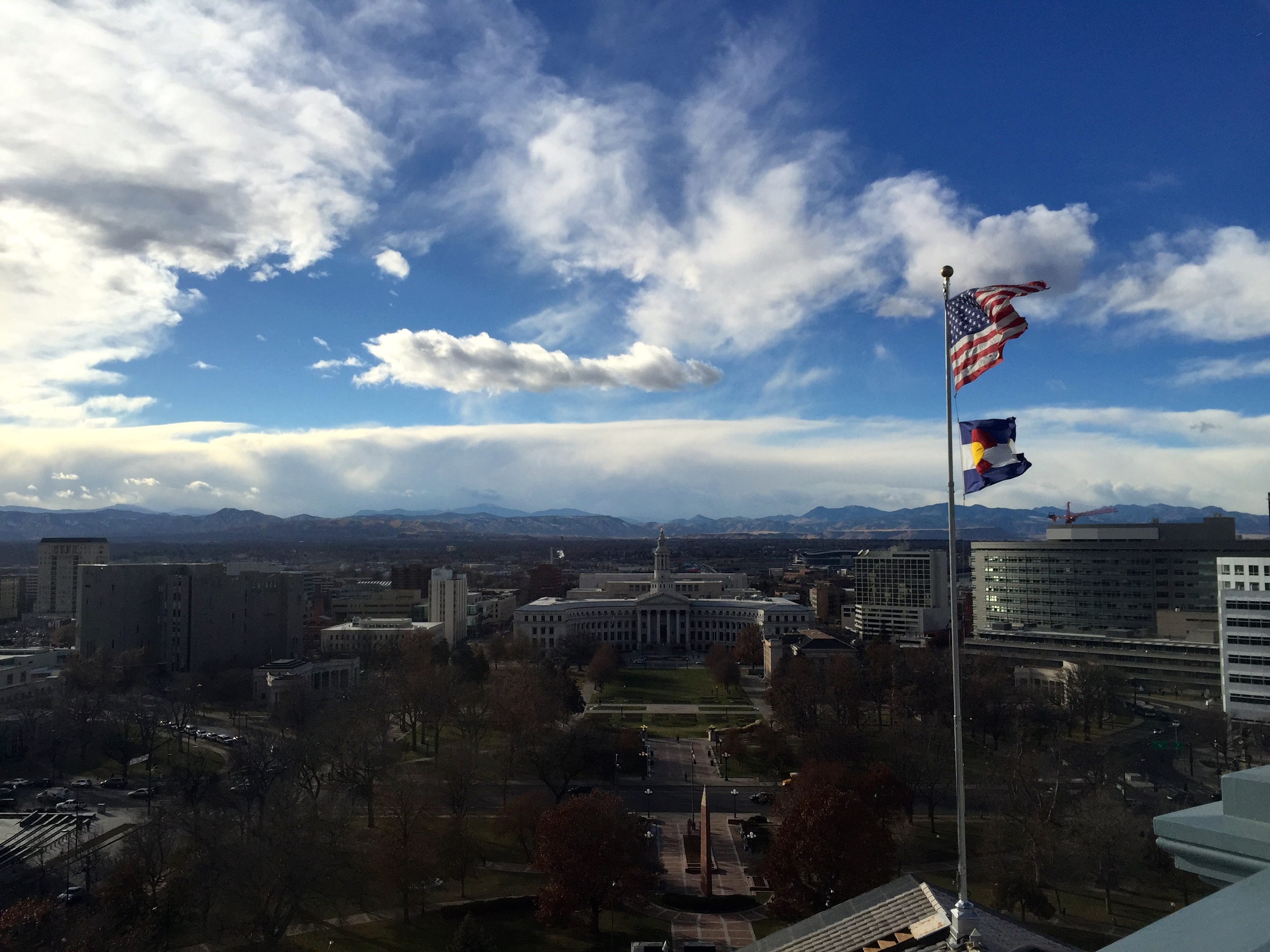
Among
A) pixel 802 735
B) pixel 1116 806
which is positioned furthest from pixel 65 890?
pixel 1116 806

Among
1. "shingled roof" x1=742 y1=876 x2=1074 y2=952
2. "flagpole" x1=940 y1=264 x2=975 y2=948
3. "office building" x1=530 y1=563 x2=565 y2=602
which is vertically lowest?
"office building" x1=530 y1=563 x2=565 y2=602

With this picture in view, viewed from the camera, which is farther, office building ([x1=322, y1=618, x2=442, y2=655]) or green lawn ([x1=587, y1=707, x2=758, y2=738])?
office building ([x1=322, y1=618, x2=442, y2=655])

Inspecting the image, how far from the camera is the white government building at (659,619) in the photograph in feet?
356

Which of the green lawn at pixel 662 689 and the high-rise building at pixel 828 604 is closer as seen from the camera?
the green lawn at pixel 662 689

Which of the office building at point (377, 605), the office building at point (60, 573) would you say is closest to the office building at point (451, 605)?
the office building at point (377, 605)

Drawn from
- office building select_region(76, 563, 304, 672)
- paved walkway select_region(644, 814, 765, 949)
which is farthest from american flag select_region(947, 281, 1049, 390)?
office building select_region(76, 563, 304, 672)

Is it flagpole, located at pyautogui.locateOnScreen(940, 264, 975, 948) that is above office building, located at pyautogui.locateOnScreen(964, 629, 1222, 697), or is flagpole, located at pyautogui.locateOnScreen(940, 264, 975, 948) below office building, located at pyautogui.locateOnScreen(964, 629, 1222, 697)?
above

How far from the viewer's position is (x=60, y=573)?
132125mm

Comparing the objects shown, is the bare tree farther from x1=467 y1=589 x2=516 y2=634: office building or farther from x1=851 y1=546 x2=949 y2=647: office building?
x1=851 y1=546 x2=949 y2=647: office building

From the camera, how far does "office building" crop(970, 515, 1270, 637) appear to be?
95062 millimetres

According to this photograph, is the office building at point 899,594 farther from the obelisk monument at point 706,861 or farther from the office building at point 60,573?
the office building at point 60,573

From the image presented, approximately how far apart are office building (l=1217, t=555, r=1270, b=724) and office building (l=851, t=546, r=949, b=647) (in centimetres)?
4738

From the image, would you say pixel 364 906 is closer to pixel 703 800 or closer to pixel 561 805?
pixel 561 805

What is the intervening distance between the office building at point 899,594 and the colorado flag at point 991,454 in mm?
101615
